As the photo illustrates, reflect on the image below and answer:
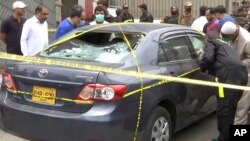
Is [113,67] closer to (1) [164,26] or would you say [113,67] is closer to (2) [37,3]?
(1) [164,26]

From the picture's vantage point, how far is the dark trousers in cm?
530

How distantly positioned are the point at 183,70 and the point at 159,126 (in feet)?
2.93

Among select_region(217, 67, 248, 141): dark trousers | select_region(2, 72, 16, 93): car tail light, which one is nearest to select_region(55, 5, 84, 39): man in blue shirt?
select_region(2, 72, 16, 93): car tail light

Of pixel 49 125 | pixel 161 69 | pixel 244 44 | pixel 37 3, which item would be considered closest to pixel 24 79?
pixel 49 125

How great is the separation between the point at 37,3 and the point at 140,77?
691cm

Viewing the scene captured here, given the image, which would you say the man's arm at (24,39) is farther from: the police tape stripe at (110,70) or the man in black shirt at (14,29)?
the police tape stripe at (110,70)

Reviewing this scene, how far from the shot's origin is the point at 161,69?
4.99 meters

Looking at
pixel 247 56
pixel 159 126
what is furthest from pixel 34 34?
pixel 247 56

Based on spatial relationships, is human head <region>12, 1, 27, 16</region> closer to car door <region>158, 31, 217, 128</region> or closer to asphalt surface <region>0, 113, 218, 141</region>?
asphalt surface <region>0, 113, 218, 141</region>

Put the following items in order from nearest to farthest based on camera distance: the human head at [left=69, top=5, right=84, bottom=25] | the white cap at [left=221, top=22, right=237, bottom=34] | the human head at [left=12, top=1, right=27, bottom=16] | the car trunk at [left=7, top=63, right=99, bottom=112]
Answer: the car trunk at [left=7, top=63, right=99, bottom=112]
the white cap at [left=221, top=22, right=237, bottom=34]
the human head at [left=12, top=1, right=27, bottom=16]
the human head at [left=69, top=5, right=84, bottom=25]

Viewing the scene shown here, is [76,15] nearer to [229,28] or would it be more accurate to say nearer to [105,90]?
[229,28]

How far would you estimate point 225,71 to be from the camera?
209 inches

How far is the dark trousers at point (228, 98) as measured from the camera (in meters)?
5.30

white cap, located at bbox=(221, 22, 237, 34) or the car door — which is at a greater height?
white cap, located at bbox=(221, 22, 237, 34)
